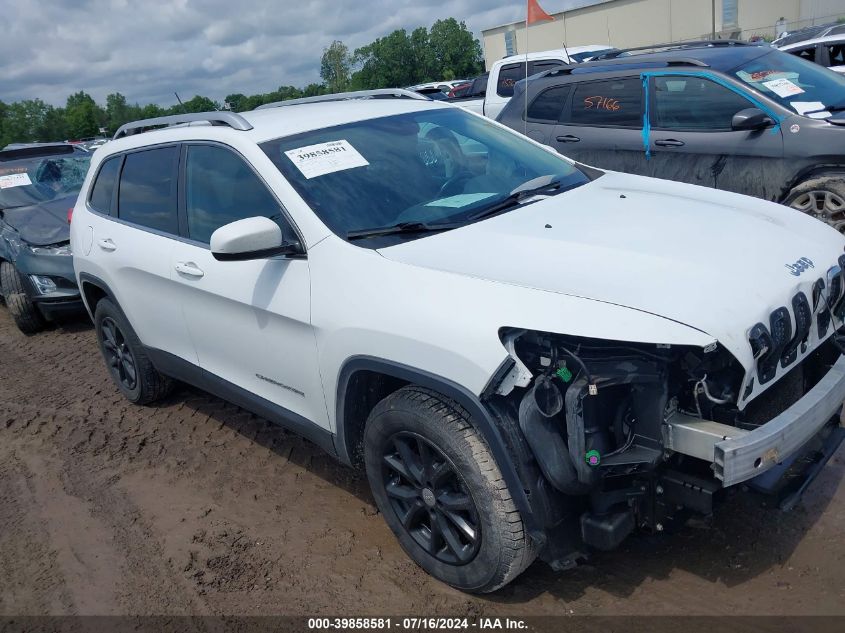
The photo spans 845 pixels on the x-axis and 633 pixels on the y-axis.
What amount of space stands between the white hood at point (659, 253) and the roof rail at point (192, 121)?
1285 millimetres

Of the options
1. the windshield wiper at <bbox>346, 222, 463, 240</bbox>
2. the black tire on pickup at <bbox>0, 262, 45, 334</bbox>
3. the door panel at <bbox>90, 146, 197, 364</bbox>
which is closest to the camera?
the windshield wiper at <bbox>346, 222, 463, 240</bbox>

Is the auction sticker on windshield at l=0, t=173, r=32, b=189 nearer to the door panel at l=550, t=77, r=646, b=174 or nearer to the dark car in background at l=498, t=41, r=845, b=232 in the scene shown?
the dark car in background at l=498, t=41, r=845, b=232

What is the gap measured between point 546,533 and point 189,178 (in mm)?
2675

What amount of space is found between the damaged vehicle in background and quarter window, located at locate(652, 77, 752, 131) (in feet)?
19.2

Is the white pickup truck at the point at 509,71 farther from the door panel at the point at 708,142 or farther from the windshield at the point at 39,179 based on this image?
the windshield at the point at 39,179

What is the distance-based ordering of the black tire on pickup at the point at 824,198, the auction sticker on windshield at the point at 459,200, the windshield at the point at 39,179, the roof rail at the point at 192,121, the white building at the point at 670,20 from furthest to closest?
1. the white building at the point at 670,20
2. the windshield at the point at 39,179
3. the black tire on pickup at the point at 824,198
4. the roof rail at the point at 192,121
5. the auction sticker on windshield at the point at 459,200

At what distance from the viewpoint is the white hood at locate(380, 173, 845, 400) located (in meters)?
2.41

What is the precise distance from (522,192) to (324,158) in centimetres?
96

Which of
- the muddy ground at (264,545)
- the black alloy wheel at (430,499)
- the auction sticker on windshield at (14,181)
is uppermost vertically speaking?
the auction sticker on windshield at (14,181)

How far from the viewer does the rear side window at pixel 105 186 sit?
4.84 meters

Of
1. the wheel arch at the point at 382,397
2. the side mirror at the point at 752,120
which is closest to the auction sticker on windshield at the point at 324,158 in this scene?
the wheel arch at the point at 382,397

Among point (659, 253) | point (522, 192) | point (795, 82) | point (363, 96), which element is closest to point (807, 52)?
point (795, 82)

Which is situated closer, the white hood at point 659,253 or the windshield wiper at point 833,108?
the white hood at point 659,253

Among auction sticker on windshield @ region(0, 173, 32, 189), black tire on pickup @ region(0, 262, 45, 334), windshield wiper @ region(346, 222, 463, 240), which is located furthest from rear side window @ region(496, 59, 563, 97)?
windshield wiper @ region(346, 222, 463, 240)
